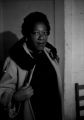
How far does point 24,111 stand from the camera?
137 centimetres

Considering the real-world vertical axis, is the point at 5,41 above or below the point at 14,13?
below

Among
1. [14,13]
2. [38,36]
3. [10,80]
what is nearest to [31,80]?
[10,80]

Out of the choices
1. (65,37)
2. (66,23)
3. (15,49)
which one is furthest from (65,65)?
(15,49)

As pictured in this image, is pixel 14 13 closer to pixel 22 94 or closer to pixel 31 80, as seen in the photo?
pixel 31 80

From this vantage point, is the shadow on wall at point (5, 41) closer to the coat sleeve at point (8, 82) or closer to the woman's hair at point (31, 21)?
the woman's hair at point (31, 21)

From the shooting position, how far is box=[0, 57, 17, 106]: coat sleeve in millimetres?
1287

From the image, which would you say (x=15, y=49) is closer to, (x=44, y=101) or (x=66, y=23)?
(x=44, y=101)

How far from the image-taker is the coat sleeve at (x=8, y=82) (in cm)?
129

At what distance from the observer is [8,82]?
52.1 inches

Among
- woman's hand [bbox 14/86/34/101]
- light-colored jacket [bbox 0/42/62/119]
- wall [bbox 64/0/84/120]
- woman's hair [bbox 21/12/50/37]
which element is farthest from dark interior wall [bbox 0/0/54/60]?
woman's hand [bbox 14/86/34/101]

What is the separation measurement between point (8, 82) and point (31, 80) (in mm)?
183

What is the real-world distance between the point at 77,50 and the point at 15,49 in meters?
1.39

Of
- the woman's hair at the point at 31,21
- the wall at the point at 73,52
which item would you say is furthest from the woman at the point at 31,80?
the wall at the point at 73,52

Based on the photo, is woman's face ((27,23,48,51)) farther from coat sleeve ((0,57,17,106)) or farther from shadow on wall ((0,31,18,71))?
shadow on wall ((0,31,18,71))
